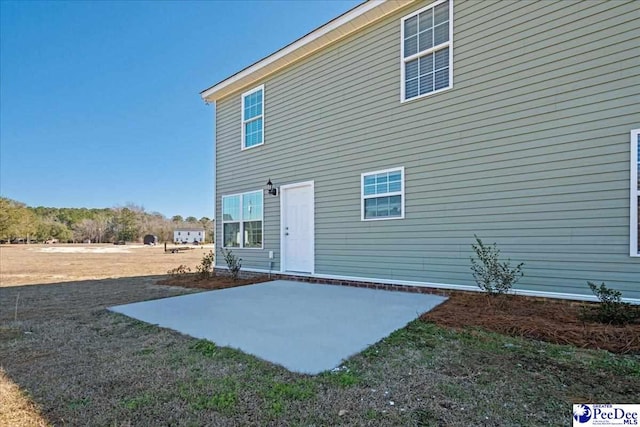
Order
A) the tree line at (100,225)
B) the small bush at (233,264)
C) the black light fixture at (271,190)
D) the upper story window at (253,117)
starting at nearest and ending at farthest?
1. the black light fixture at (271,190)
2. the small bush at (233,264)
3. the upper story window at (253,117)
4. the tree line at (100,225)

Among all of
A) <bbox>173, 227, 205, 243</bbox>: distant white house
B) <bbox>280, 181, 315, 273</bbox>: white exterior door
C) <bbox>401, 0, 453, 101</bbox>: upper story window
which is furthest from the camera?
<bbox>173, 227, 205, 243</bbox>: distant white house

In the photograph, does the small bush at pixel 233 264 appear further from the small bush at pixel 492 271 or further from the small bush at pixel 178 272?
the small bush at pixel 492 271

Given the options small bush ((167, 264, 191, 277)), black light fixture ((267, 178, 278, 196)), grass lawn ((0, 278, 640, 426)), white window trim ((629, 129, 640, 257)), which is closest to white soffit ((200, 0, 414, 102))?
black light fixture ((267, 178, 278, 196))

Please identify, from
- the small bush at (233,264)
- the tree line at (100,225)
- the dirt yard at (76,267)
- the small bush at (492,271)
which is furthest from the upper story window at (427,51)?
the tree line at (100,225)

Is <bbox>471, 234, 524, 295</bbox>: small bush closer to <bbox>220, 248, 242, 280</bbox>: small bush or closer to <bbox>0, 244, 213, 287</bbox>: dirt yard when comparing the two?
<bbox>220, 248, 242, 280</bbox>: small bush

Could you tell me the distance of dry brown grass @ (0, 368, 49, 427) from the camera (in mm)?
1983

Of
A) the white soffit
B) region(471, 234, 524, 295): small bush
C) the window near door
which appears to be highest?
the white soffit

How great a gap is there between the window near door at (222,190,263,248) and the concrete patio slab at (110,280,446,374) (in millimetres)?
2515

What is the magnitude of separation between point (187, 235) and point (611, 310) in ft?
179

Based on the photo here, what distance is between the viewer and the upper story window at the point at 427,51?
5566 mm

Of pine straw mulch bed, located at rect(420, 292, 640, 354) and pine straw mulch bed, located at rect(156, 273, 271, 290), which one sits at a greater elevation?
pine straw mulch bed, located at rect(420, 292, 640, 354)

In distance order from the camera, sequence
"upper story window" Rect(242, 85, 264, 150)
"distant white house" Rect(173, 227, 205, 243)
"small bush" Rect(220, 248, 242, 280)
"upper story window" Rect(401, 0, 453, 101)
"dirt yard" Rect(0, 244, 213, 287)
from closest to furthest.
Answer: "upper story window" Rect(401, 0, 453, 101) < "small bush" Rect(220, 248, 242, 280) < "upper story window" Rect(242, 85, 264, 150) < "dirt yard" Rect(0, 244, 213, 287) < "distant white house" Rect(173, 227, 205, 243)

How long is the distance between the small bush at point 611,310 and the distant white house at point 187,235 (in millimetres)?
52182

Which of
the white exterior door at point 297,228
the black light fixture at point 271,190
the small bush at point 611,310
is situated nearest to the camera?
the small bush at point 611,310
